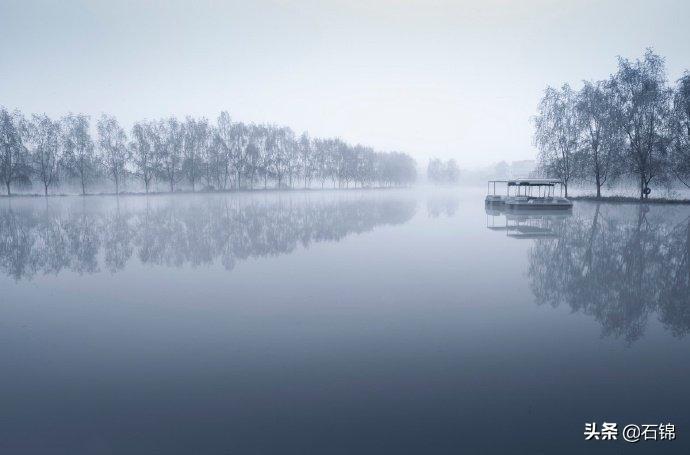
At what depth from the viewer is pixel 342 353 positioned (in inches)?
245

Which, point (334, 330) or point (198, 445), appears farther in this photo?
point (334, 330)

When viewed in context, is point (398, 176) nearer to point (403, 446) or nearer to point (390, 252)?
point (390, 252)

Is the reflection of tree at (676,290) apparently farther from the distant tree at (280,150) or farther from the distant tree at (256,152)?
the distant tree at (280,150)

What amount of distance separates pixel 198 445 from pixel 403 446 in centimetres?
227

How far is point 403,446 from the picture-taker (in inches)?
158

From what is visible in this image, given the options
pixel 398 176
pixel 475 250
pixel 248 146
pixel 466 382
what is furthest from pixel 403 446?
pixel 398 176

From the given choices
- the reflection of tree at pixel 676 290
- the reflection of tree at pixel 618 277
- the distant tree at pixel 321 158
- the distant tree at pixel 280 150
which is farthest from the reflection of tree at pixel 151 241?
the distant tree at pixel 321 158

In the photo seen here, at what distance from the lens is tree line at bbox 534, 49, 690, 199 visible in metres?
40.7

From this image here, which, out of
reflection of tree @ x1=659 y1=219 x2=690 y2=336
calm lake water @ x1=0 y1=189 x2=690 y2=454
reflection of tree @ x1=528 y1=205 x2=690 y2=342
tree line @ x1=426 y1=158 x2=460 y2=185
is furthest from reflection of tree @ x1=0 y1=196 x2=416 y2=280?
tree line @ x1=426 y1=158 x2=460 y2=185

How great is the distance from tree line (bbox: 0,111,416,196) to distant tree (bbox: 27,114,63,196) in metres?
0.14

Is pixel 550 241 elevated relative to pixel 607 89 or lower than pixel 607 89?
lower

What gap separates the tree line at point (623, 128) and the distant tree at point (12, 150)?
84.4m

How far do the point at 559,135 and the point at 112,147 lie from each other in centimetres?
7781

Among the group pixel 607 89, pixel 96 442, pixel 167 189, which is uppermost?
pixel 607 89
